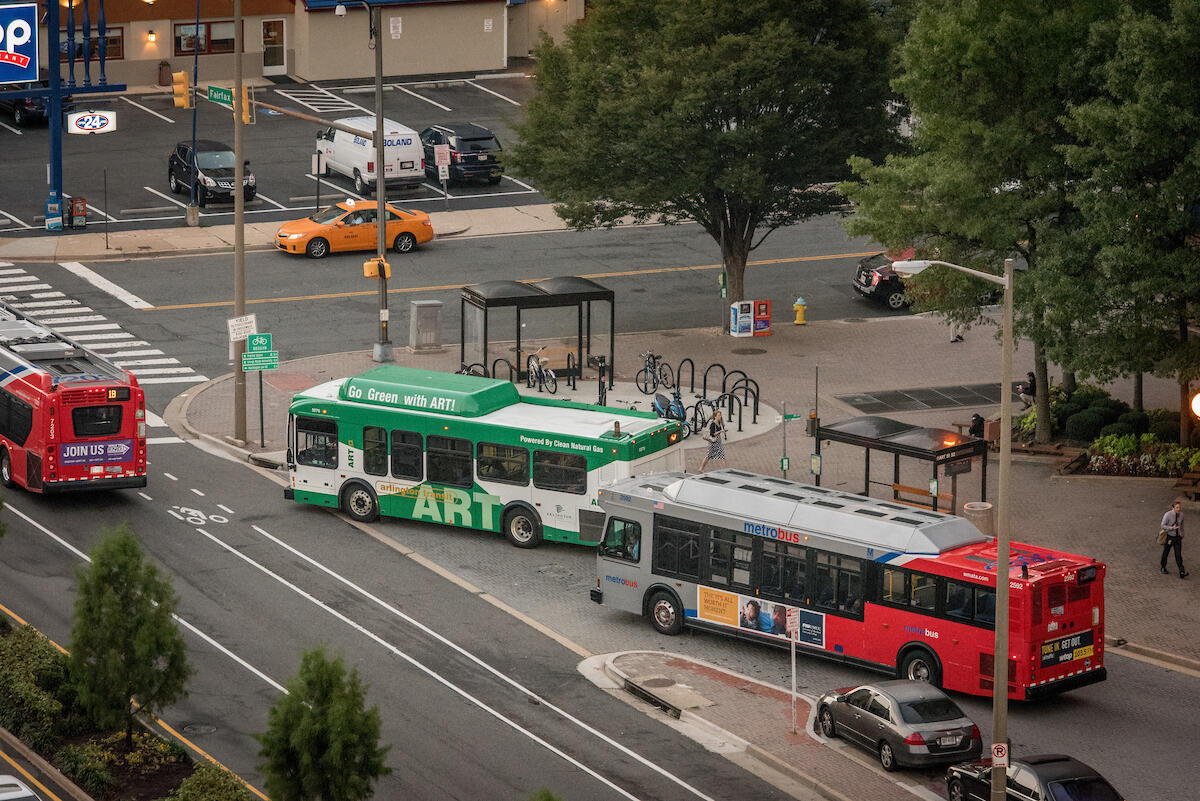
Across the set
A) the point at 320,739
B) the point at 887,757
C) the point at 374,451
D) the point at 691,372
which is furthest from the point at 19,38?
the point at 320,739

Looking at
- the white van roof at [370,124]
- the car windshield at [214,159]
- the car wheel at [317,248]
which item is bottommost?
the car wheel at [317,248]

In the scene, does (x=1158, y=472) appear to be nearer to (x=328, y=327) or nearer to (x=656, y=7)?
(x=656, y=7)

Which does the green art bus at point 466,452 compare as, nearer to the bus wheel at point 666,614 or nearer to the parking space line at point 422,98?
the bus wheel at point 666,614

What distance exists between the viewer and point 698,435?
1730 inches

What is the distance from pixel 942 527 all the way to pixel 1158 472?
499 inches

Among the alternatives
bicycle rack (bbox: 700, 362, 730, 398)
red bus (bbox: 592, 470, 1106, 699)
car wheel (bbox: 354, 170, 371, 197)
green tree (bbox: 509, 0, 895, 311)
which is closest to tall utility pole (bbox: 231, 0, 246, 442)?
bicycle rack (bbox: 700, 362, 730, 398)

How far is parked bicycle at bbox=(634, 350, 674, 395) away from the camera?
47.2m

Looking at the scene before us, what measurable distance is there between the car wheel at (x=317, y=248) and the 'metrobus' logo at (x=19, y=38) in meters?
12.0

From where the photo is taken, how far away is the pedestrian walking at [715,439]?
40031 mm

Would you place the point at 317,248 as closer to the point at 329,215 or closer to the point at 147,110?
the point at 329,215

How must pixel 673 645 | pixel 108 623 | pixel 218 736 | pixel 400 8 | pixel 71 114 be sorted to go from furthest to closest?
pixel 400 8
pixel 71 114
pixel 673 645
pixel 218 736
pixel 108 623

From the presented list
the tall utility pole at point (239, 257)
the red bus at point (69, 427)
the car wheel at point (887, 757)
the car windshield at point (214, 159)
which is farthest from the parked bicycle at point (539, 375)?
the car windshield at point (214, 159)

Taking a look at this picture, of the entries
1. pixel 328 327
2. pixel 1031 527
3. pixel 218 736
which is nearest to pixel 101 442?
pixel 218 736

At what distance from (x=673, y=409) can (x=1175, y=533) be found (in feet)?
43.4
